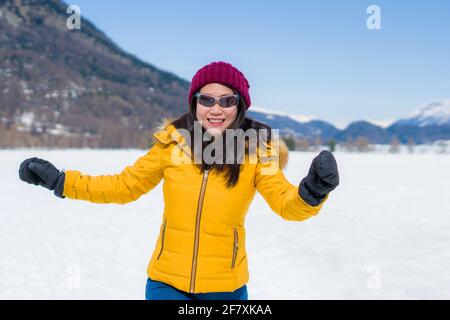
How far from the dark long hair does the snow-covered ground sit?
2397 mm

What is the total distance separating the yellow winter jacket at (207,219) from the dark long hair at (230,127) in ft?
0.09

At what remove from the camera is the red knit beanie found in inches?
84.5

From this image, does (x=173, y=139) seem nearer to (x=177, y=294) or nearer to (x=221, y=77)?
(x=221, y=77)

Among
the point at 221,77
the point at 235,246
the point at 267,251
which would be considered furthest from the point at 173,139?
the point at 267,251

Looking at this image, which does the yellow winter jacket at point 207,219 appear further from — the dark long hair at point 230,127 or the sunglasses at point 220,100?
the sunglasses at point 220,100

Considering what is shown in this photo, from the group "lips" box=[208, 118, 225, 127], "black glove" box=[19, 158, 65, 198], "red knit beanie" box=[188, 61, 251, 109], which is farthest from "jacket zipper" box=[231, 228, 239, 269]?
"black glove" box=[19, 158, 65, 198]

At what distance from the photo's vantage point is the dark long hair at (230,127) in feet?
6.55

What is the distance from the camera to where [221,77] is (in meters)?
2.14

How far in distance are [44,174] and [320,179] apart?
124 centimetres

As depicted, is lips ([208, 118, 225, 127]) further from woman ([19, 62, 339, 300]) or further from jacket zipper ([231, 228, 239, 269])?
jacket zipper ([231, 228, 239, 269])

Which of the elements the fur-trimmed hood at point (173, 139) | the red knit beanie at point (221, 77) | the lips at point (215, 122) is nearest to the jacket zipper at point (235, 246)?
the fur-trimmed hood at point (173, 139)

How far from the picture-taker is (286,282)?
470 cm

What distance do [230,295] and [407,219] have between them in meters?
7.27
